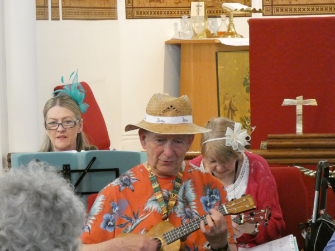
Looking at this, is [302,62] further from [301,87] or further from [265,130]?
[265,130]

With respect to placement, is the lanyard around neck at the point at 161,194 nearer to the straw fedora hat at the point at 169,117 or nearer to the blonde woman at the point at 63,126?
the straw fedora hat at the point at 169,117

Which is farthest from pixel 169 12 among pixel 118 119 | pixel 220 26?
pixel 118 119

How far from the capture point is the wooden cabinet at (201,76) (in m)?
7.36

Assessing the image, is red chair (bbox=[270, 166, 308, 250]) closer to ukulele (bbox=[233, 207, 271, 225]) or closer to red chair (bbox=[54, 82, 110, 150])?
ukulele (bbox=[233, 207, 271, 225])

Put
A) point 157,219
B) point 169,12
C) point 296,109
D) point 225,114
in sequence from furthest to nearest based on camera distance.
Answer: point 169,12 → point 225,114 → point 296,109 → point 157,219

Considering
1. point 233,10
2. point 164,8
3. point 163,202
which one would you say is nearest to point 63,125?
point 163,202

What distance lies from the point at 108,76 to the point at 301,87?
3.42 m

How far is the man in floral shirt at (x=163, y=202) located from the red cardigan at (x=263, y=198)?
0.48 metres

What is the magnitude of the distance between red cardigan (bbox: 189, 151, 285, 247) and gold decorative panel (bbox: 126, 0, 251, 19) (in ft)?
16.6

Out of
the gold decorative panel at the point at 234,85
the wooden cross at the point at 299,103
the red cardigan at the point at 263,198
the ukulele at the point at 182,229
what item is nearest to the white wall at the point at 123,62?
the gold decorative panel at the point at 234,85

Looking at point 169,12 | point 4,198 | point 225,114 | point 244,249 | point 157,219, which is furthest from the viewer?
point 169,12

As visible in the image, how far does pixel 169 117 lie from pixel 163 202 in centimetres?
41

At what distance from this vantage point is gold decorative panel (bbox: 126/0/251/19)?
25.7 ft

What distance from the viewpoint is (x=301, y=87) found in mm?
4977
